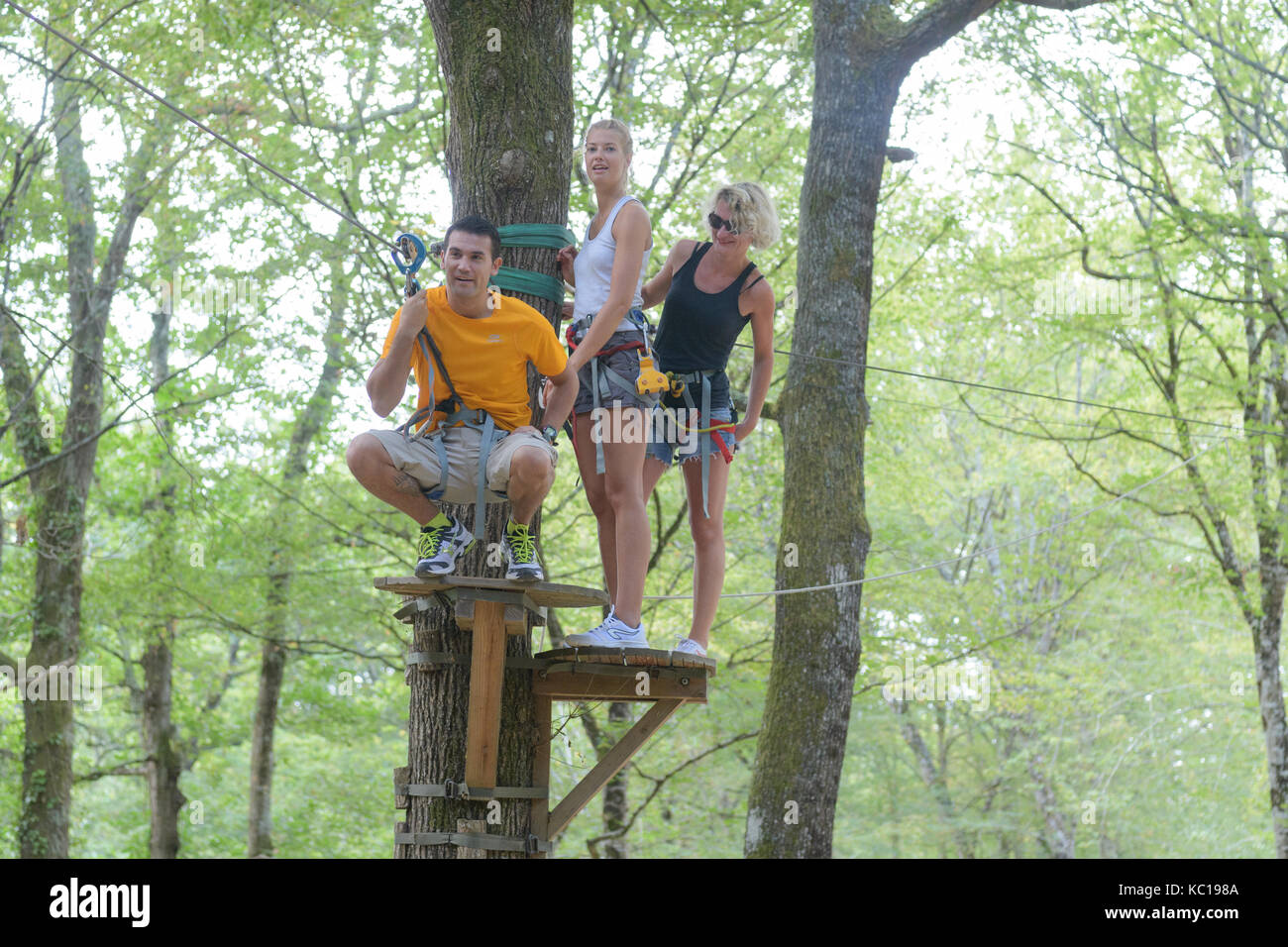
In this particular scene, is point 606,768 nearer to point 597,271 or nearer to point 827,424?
point 597,271

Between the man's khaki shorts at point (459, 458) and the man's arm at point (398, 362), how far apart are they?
9 cm

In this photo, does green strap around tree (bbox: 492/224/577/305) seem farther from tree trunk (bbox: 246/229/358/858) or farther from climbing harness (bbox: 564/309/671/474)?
tree trunk (bbox: 246/229/358/858)

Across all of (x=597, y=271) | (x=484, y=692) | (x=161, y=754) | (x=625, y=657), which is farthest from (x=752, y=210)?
(x=161, y=754)

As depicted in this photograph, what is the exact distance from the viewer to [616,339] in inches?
146

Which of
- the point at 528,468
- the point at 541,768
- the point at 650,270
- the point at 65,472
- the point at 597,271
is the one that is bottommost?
the point at 541,768

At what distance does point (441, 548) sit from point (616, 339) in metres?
0.92

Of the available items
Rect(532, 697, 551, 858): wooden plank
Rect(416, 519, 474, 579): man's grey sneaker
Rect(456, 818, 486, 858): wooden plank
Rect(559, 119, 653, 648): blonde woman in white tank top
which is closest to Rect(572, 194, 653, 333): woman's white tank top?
Rect(559, 119, 653, 648): blonde woman in white tank top

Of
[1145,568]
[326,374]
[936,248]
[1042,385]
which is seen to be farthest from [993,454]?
[326,374]

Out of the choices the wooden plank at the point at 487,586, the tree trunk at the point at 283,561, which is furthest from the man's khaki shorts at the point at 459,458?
the tree trunk at the point at 283,561

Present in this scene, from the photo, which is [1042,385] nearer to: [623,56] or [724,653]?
[724,653]

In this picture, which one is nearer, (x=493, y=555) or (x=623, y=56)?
(x=493, y=555)

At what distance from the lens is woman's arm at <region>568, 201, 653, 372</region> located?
3531mm
